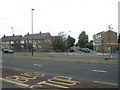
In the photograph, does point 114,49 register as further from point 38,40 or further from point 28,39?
point 28,39

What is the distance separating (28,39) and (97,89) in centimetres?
6460

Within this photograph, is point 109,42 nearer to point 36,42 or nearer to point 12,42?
point 36,42

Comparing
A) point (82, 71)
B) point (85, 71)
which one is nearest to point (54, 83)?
point (82, 71)

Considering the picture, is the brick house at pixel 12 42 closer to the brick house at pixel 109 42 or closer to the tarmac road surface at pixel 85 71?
the brick house at pixel 109 42

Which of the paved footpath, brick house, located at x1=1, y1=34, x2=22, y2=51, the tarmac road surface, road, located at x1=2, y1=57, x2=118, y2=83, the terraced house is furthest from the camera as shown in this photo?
brick house, located at x1=1, y1=34, x2=22, y2=51

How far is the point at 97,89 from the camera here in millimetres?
5172

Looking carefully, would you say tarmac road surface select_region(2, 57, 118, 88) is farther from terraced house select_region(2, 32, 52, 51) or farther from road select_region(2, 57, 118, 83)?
terraced house select_region(2, 32, 52, 51)

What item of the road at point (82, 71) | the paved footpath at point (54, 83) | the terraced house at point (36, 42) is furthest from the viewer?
the terraced house at point (36, 42)

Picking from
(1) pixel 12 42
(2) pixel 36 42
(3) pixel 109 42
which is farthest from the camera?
(1) pixel 12 42

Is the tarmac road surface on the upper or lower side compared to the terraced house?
lower

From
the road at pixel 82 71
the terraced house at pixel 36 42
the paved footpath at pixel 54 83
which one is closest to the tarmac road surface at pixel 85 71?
the road at pixel 82 71

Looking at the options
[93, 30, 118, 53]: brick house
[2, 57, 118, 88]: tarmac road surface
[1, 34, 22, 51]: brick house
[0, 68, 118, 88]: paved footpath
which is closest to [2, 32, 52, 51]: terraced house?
[1, 34, 22, 51]: brick house

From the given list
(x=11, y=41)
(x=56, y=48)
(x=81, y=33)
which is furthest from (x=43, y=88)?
(x=81, y=33)

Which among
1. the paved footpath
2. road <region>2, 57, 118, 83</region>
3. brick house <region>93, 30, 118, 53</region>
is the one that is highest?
brick house <region>93, 30, 118, 53</region>
